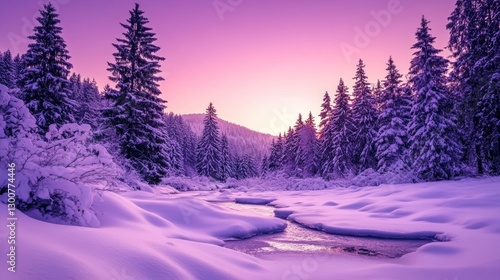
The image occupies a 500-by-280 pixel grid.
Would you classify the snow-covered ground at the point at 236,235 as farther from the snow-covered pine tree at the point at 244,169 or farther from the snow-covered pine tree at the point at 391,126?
the snow-covered pine tree at the point at 244,169

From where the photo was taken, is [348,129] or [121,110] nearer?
[121,110]

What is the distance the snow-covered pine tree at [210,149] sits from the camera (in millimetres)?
46750

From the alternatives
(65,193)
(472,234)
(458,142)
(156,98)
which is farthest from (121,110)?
(458,142)

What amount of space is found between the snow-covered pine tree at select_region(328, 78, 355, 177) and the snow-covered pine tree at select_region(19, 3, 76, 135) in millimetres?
25629

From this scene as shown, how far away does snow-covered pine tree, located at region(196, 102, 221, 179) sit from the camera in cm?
4675

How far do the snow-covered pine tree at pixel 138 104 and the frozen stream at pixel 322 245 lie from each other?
1317 centimetres

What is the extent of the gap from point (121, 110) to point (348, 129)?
79.3 feet

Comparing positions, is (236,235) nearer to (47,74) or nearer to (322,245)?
(322,245)

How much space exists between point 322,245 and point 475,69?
16.9 meters

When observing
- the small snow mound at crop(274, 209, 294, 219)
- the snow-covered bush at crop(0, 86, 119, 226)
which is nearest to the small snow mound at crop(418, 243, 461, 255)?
the snow-covered bush at crop(0, 86, 119, 226)

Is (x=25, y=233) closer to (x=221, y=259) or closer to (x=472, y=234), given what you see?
(x=221, y=259)

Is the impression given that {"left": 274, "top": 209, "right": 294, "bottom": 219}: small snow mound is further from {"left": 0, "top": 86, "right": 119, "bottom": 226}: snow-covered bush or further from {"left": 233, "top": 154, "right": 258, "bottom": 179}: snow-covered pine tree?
{"left": 233, "top": 154, "right": 258, "bottom": 179}: snow-covered pine tree

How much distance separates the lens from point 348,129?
32.6 metres

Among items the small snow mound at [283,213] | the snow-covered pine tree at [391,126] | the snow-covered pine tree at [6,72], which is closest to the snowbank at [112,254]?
the small snow mound at [283,213]
